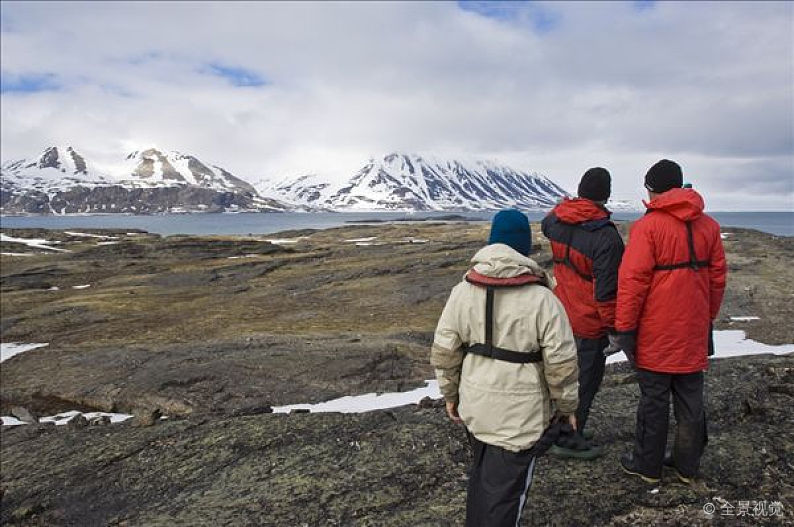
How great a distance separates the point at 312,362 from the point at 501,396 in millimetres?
11900

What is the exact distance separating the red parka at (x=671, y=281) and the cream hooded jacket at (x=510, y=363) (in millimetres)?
1830

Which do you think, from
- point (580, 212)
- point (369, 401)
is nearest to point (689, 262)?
point (580, 212)

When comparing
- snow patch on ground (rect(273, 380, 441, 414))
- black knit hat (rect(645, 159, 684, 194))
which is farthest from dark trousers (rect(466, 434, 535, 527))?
snow patch on ground (rect(273, 380, 441, 414))

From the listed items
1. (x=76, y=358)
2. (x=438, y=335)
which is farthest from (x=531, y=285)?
(x=76, y=358)

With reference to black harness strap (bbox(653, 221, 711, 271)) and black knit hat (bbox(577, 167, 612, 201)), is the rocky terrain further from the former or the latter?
black knit hat (bbox(577, 167, 612, 201))

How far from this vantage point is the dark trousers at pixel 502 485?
15.1 ft

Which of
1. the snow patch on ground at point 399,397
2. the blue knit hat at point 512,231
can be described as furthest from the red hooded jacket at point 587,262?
the snow patch on ground at point 399,397

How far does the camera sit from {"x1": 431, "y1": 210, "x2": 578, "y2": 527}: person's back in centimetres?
432

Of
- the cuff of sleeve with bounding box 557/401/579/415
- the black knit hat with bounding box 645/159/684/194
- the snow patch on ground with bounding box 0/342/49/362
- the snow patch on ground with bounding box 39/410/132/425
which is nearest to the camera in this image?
the cuff of sleeve with bounding box 557/401/579/415

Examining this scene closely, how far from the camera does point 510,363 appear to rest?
4.45 metres

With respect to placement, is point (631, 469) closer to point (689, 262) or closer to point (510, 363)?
point (689, 262)

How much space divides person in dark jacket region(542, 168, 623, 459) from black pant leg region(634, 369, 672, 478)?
728 mm

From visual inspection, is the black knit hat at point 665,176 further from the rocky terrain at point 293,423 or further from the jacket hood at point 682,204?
the rocky terrain at point 293,423

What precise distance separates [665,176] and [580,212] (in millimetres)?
1027
